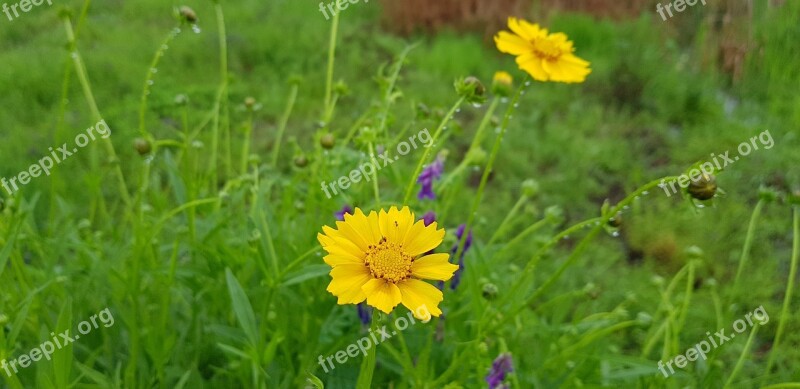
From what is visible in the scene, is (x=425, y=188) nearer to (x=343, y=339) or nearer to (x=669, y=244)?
(x=343, y=339)

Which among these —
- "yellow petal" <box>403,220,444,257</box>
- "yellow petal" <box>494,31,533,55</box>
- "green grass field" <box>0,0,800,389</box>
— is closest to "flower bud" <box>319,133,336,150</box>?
"green grass field" <box>0,0,800,389</box>

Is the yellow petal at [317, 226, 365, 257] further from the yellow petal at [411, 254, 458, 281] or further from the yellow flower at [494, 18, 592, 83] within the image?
the yellow flower at [494, 18, 592, 83]

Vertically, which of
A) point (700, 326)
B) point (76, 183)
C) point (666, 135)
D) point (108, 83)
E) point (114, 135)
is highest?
point (108, 83)

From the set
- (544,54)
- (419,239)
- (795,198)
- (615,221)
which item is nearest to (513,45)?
(544,54)

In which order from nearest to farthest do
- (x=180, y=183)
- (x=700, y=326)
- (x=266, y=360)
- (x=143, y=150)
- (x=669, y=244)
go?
(x=266, y=360), (x=143, y=150), (x=180, y=183), (x=700, y=326), (x=669, y=244)

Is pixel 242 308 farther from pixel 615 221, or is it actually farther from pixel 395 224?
pixel 615 221

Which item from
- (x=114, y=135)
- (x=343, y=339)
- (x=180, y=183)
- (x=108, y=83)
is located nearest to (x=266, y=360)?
(x=343, y=339)

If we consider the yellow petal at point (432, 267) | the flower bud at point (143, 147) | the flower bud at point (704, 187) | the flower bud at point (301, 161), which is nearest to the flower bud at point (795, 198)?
the flower bud at point (704, 187)
